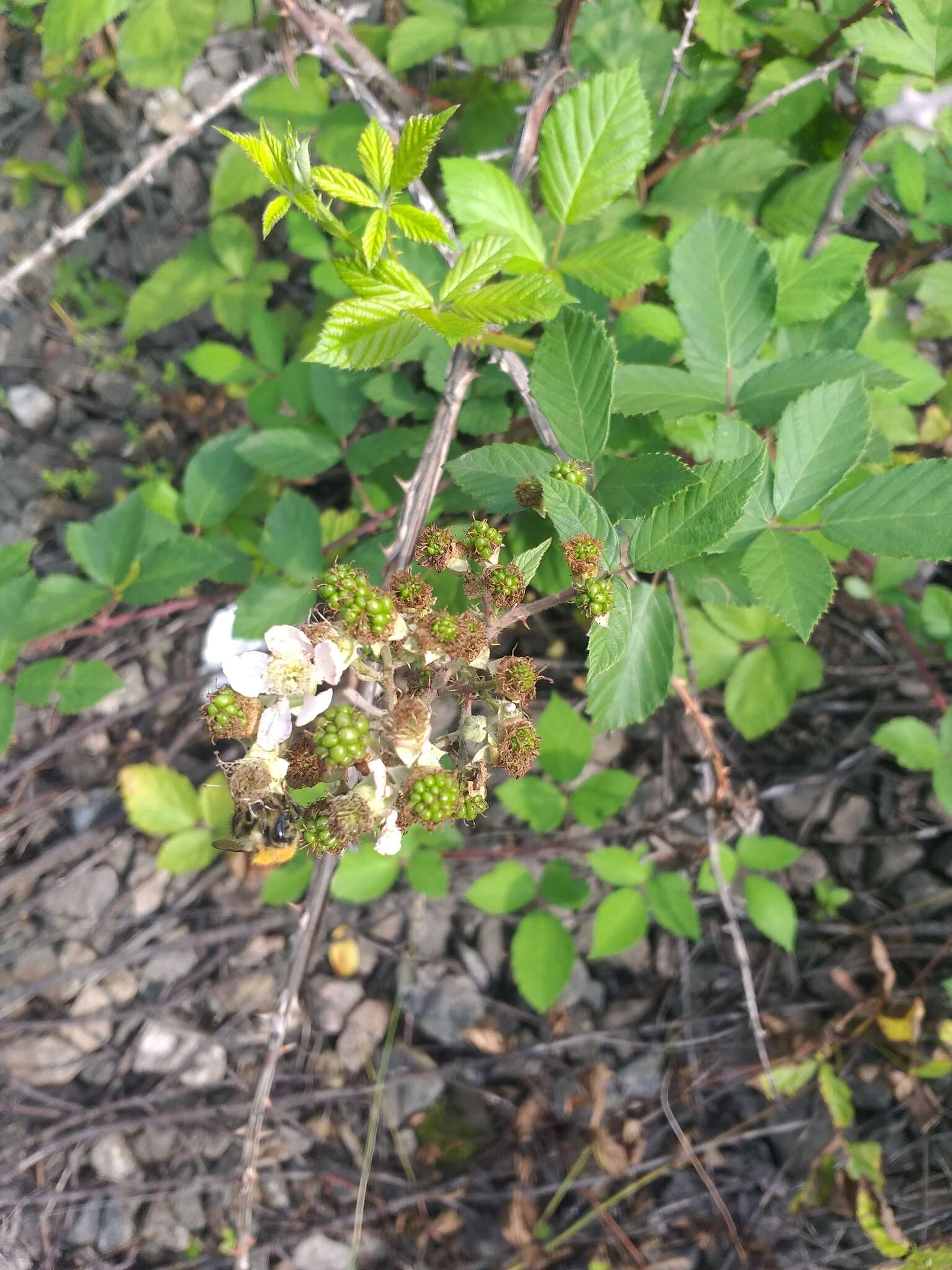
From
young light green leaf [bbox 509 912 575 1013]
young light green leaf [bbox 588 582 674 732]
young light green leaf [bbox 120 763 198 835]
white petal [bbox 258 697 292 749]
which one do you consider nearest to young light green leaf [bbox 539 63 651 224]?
young light green leaf [bbox 588 582 674 732]

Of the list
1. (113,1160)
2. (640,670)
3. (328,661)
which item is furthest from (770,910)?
(113,1160)

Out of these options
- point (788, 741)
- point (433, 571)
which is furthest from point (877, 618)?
point (433, 571)

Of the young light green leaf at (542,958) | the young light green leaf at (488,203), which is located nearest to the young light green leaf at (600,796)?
the young light green leaf at (542,958)

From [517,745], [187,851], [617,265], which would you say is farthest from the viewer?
[187,851]

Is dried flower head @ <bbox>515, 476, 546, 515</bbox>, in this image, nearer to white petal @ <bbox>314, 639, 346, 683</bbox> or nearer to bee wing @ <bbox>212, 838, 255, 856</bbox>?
white petal @ <bbox>314, 639, 346, 683</bbox>

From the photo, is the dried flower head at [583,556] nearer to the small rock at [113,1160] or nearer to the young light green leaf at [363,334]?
the young light green leaf at [363,334]

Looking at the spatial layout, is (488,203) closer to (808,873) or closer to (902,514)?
(902,514)

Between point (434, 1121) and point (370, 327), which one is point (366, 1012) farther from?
point (370, 327)
